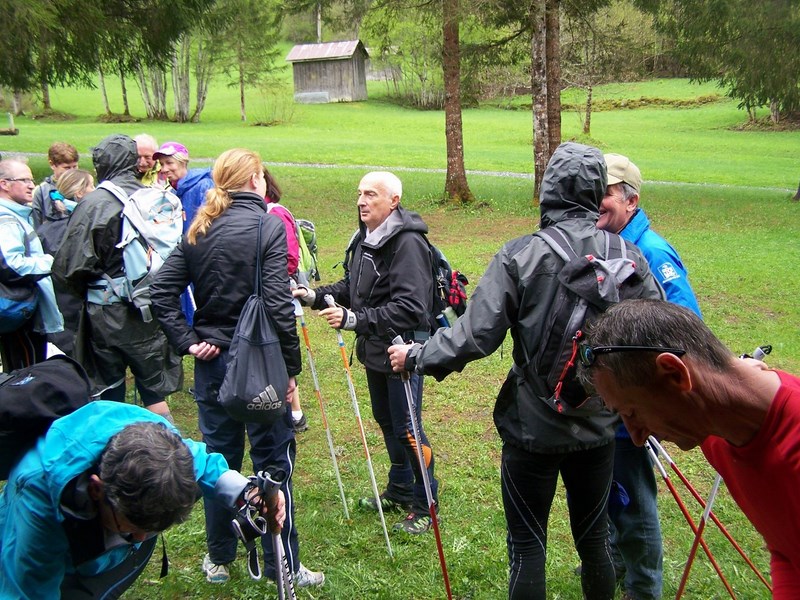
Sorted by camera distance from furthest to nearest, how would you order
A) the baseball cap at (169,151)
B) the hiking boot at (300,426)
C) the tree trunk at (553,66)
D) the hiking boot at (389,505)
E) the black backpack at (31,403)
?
the tree trunk at (553,66), the baseball cap at (169,151), the hiking boot at (300,426), the hiking boot at (389,505), the black backpack at (31,403)

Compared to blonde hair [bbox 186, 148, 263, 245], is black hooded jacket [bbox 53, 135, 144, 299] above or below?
below

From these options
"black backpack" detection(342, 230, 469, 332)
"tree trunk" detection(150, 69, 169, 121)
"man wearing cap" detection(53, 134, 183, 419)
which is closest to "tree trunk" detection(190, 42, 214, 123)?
"tree trunk" detection(150, 69, 169, 121)

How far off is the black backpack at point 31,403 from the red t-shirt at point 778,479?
78.5 inches

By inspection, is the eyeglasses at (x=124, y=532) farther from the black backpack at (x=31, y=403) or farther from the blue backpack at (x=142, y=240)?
the blue backpack at (x=142, y=240)

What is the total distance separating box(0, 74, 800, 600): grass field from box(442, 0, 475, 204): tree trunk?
63cm

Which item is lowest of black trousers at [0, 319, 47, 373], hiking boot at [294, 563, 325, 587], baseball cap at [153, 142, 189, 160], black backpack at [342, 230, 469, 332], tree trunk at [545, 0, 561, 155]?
hiking boot at [294, 563, 325, 587]

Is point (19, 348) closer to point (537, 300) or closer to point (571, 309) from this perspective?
point (537, 300)

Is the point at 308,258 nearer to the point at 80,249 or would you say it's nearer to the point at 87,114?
the point at 80,249

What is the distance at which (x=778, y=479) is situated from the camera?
5.51 feet

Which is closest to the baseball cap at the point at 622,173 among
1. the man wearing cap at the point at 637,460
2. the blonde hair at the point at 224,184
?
the man wearing cap at the point at 637,460

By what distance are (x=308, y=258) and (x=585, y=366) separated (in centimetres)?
386

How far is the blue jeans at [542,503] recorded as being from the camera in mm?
3016

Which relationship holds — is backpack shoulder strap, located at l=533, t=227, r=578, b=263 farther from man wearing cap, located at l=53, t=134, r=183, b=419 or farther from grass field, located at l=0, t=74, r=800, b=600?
man wearing cap, located at l=53, t=134, r=183, b=419

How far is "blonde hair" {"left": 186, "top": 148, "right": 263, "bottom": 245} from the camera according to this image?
3797 mm
